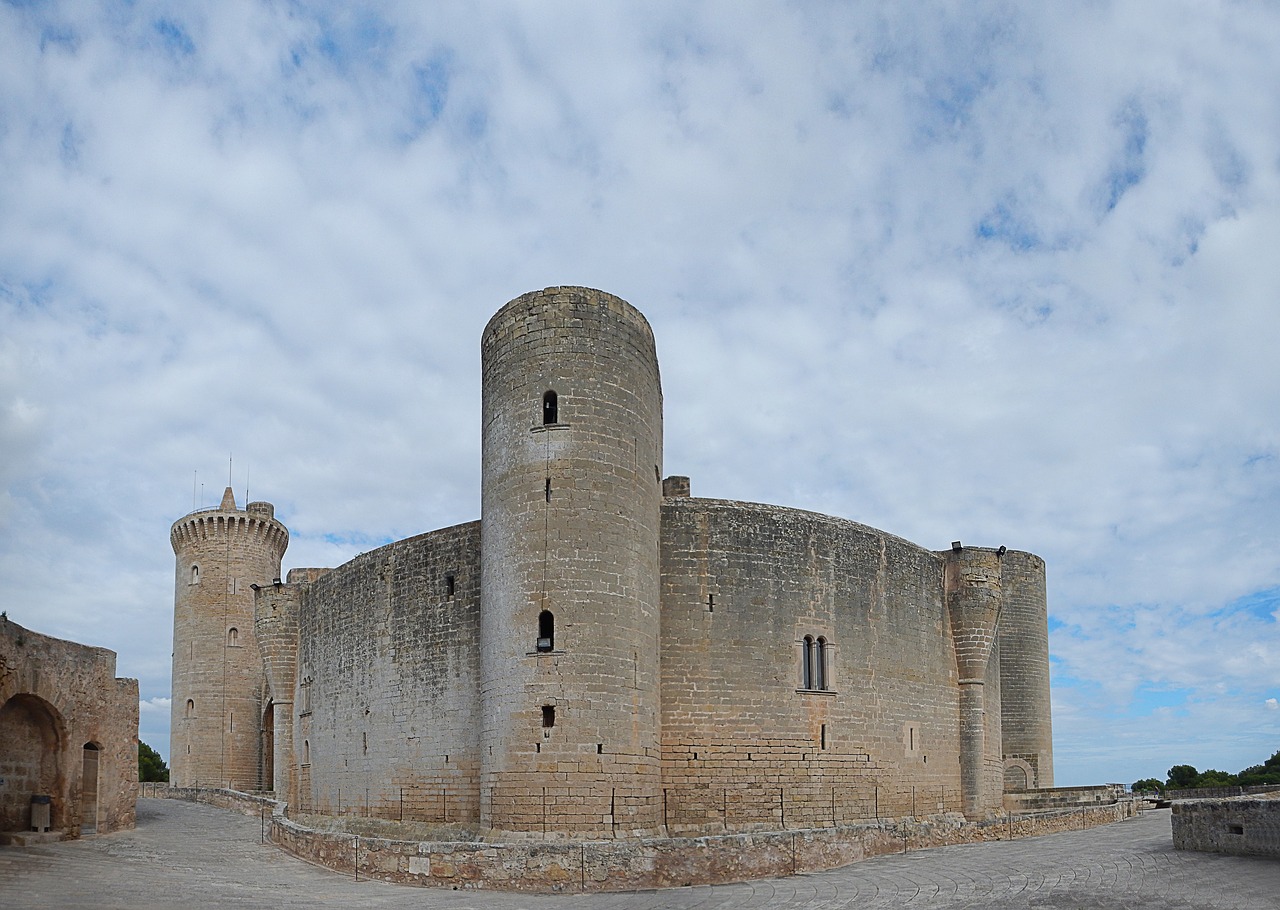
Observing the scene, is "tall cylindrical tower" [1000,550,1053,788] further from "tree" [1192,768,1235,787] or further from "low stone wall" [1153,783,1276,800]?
"tree" [1192,768,1235,787]

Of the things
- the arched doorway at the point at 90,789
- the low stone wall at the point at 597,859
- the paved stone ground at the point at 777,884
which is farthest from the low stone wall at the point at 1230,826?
the arched doorway at the point at 90,789

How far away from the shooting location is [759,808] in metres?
22.6

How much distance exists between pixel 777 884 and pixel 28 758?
14.1m

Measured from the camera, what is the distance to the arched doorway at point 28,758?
66.4 ft

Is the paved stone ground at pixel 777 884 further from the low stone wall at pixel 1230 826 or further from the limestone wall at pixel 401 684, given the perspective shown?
the limestone wall at pixel 401 684

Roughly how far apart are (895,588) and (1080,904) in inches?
486

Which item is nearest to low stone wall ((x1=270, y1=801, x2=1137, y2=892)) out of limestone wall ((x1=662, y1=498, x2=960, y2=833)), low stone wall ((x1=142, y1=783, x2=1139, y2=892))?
low stone wall ((x1=142, y1=783, x2=1139, y2=892))

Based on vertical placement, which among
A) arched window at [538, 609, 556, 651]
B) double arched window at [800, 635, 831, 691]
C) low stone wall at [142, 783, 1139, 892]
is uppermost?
arched window at [538, 609, 556, 651]

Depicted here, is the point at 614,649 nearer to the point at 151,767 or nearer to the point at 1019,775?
the point at 1019,775

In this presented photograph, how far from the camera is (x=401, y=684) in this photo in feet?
80.2

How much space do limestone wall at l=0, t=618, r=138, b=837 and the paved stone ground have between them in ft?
3.56

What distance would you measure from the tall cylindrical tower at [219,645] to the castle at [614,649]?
1338 cm

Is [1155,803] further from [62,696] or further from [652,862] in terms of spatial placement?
[62,696]

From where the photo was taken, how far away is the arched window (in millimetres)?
19531
